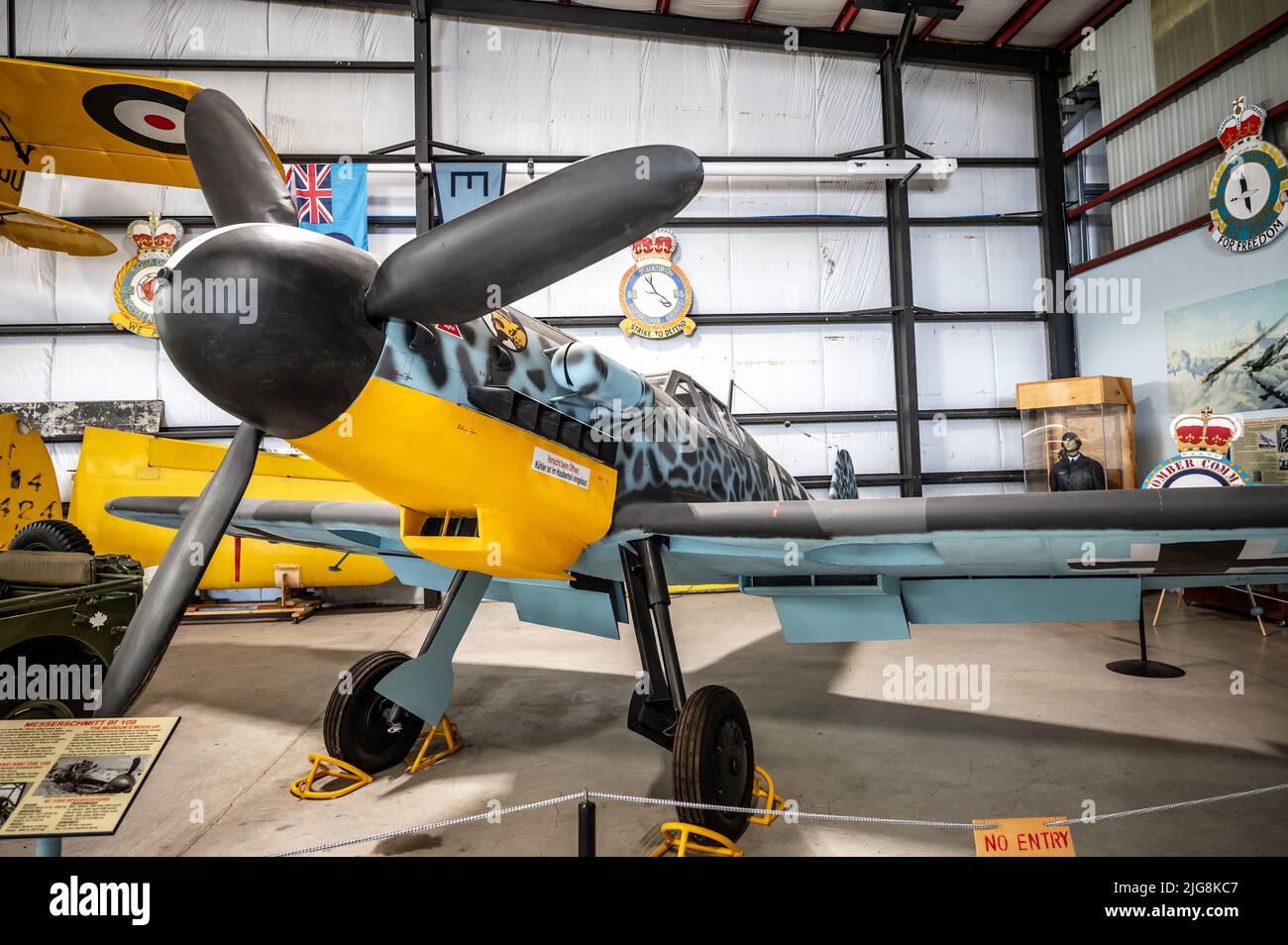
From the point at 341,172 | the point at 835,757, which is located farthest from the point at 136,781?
the point at 341,172

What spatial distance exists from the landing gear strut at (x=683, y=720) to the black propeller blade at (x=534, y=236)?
1.39 meters

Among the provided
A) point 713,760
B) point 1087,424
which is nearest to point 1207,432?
point 1087,424

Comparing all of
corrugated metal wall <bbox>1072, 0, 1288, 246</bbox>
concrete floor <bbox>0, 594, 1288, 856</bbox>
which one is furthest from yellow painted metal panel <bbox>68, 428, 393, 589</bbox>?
corrugated metal wall <bbox>1072, 0, 1288, 246</bbox>

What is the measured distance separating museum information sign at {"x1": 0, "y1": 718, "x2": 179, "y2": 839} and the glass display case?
800 centimetres

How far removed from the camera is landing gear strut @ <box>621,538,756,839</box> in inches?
91.2

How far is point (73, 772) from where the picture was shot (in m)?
1.46

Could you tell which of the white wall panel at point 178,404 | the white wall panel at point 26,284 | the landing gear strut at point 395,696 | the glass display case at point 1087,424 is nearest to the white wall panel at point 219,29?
the white wall panel at point 26,284

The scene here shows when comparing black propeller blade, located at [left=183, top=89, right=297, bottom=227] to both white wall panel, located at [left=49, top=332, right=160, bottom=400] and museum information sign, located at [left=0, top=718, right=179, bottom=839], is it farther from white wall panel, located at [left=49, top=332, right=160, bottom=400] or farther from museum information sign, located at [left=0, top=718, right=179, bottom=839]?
white wall panel, located at [left=49, top=332, right=160, bottom=400]

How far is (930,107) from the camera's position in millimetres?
9227

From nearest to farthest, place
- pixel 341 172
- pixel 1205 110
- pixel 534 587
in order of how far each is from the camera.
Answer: pixel 534 587 < pixel 1205 110 < pixel 341 172
